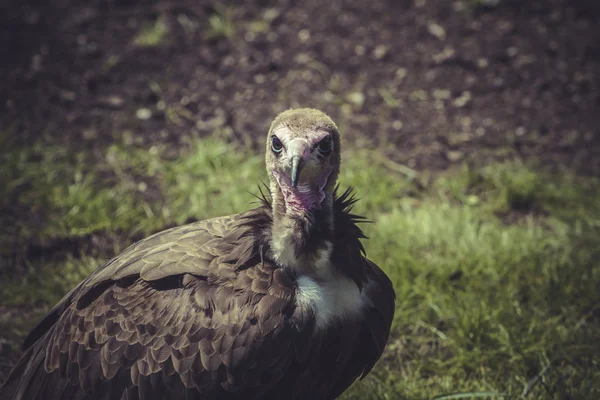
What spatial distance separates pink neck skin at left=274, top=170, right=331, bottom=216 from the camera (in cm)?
226

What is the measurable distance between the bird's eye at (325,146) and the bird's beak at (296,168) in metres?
0.12

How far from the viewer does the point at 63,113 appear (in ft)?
16.5

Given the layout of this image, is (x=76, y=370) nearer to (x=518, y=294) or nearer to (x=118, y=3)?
(x=518, y=294)

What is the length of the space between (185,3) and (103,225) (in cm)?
289

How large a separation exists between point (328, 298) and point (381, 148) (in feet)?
9.21

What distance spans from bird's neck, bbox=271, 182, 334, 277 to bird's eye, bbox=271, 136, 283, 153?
0.14 m

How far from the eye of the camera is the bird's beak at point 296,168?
2.11 metres

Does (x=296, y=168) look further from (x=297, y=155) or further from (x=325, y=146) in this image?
(x=325, y=146)

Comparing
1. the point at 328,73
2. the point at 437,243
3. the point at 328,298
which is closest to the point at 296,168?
the point at 328,298

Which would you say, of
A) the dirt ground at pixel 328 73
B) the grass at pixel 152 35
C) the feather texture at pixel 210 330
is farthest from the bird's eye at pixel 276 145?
the grass at pixel 152 35

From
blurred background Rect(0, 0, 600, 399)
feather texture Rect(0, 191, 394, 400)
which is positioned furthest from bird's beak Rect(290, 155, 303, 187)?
blurred background Rect(0, 0, 600, 399)

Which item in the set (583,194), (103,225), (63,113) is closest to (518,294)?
(583,194)

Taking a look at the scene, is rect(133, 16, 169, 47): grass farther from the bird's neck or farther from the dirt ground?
the bird's neck

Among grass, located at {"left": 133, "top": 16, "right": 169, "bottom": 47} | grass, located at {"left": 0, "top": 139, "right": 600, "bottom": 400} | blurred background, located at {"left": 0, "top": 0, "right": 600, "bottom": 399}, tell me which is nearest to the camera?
grass, located at {"left": 0, "top": 139, "right": 600, "bottom": 400}
